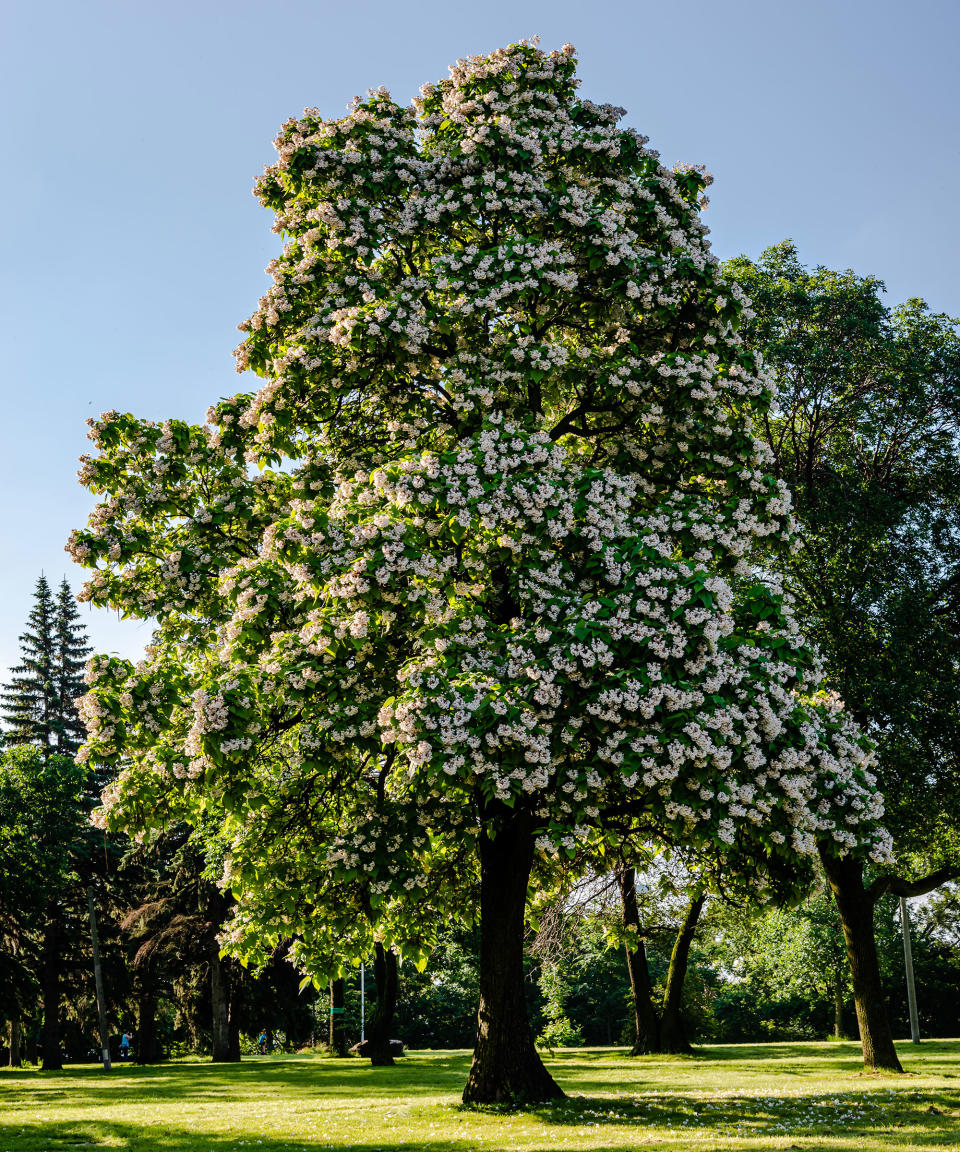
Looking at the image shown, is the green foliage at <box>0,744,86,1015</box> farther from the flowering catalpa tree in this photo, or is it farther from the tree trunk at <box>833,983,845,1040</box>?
the tree trunk at <box>833,983,845,1040</box>

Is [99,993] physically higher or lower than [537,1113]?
lower

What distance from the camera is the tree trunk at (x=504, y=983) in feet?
51.0

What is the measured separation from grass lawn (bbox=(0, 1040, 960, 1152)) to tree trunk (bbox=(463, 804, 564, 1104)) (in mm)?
664

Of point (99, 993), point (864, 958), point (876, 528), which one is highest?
point (876, 528)

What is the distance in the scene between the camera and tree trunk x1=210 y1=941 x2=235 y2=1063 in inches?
1622

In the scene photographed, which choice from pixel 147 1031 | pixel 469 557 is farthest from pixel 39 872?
pixel 469 557

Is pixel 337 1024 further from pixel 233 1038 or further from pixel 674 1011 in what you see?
pixel 674 1011

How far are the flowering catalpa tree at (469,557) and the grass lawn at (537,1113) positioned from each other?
7.32ft

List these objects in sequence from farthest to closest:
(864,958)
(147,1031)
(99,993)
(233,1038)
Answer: (147,1031)
(233,1038)
(99,993)
(864,958)

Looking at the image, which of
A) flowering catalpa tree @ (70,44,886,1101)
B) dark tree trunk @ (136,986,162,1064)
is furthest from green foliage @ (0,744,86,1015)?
flowering catalpa tree @ (70,44,886,1101)

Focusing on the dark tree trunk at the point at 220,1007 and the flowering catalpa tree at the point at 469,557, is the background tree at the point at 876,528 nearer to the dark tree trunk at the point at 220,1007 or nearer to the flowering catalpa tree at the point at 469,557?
the flowering catalpa tree at the point at 469,557

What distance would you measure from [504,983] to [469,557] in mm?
7172

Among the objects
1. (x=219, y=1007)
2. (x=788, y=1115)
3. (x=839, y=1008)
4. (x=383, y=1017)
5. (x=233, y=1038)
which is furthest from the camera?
(x=839, y=1008)

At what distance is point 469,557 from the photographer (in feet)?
43.3
